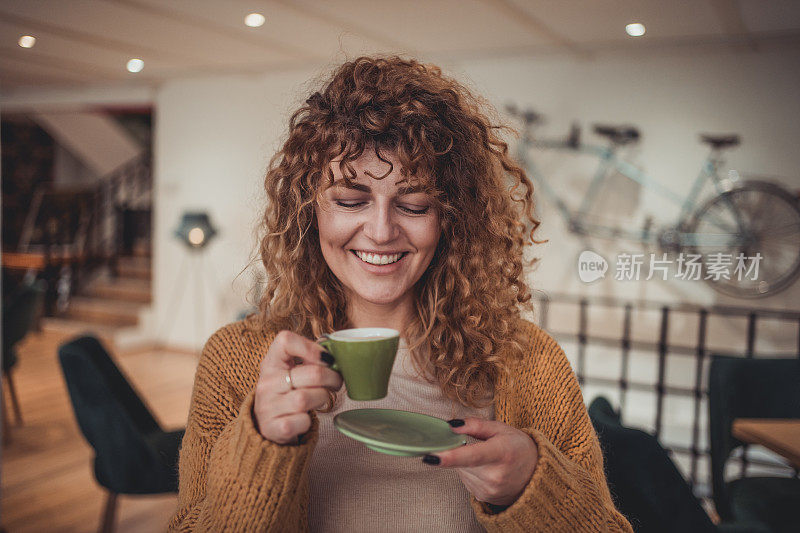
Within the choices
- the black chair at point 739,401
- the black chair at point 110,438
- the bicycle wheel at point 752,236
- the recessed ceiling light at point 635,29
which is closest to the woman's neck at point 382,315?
the bicycle wheel at point 752,236

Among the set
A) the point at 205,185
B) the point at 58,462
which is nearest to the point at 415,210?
the point at 58,462

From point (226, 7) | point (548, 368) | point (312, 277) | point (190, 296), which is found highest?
point (226, 7)

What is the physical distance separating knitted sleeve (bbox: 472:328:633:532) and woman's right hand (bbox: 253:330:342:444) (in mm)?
262

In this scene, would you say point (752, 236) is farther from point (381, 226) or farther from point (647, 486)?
point (381, 226)

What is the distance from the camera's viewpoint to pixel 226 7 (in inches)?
128

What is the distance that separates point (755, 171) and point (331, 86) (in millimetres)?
2941

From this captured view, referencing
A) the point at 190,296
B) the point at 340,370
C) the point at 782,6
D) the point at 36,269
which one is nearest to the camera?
the point at 340,370

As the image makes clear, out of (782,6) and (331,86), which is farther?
(782,6)

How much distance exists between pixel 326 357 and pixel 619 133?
12.1 ft

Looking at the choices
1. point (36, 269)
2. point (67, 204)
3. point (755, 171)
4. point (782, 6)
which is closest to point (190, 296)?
point (36, 269)

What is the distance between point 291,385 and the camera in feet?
2.27

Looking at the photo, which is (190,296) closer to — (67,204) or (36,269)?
(36,269)

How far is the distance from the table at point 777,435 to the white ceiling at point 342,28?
4.89 ft

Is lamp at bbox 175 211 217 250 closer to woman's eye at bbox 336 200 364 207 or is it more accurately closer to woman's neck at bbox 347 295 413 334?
woman's neck at bbox 347 295 413 334
